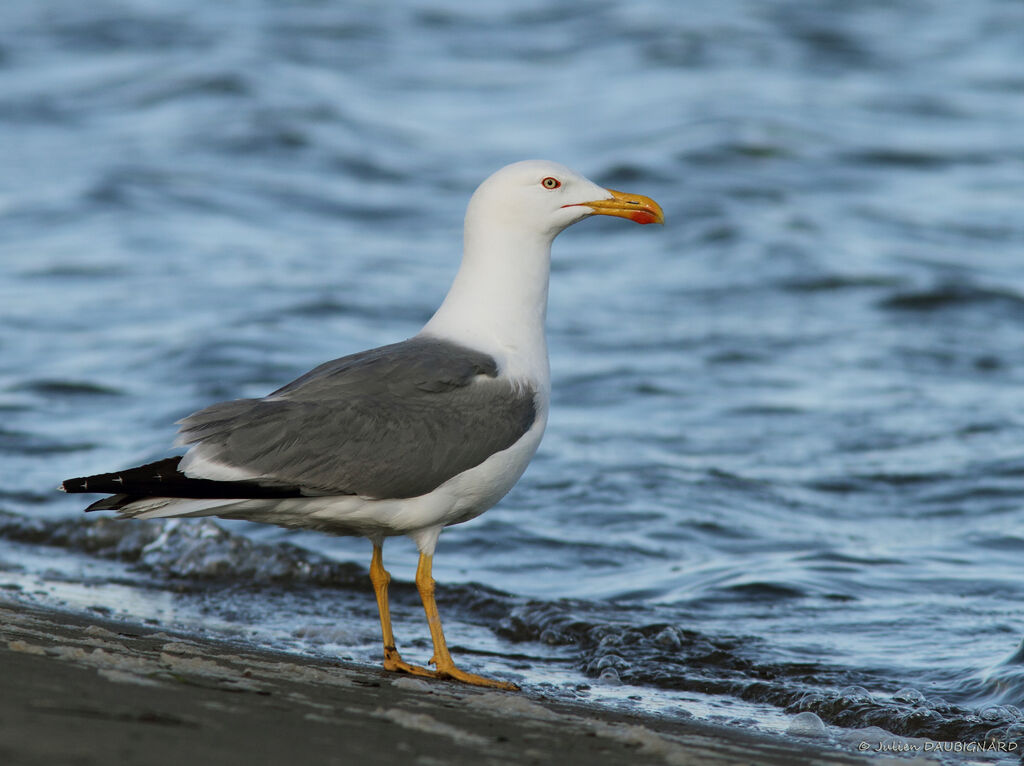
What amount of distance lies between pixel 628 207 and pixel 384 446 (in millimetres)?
1523

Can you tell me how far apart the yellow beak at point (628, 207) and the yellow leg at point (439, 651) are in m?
1.55

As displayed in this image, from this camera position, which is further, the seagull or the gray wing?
the gray wing

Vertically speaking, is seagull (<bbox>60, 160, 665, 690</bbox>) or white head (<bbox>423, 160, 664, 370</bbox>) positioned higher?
white head (<bbox>423, 160, 664, 370</bbox>)

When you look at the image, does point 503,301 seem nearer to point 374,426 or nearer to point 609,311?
point 374,426

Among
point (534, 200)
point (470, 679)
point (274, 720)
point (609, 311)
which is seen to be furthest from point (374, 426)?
point (609, 311)

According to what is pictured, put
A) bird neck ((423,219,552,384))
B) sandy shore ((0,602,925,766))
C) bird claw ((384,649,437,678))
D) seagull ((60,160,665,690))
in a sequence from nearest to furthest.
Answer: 1. sandy shore ((0,602,925,766))
2. seagull ((60,160,665,690))
3. bird claw ((384,649,437,678))
4. bird neck ((423,219,552,384))

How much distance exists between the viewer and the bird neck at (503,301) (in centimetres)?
515

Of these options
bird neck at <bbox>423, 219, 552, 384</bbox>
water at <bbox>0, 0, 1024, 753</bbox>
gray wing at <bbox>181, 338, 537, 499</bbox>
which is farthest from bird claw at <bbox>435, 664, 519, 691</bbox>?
bird neck at <bbox>423, 219, 552, 384</bbox>

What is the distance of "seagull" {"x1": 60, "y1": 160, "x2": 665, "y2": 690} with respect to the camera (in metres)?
4.48

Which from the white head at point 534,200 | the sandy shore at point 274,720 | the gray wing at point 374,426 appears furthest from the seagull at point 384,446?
the sandy shore at point 274,720

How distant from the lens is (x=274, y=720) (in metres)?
3.24

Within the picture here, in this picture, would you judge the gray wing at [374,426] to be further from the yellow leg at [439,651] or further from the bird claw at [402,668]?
the bird claw at [402,668]

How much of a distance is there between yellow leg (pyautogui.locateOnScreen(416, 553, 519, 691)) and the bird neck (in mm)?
804

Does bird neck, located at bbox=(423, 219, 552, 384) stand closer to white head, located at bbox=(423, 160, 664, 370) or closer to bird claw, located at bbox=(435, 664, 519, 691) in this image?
white head, located at bbox=(423, 160, 664, 370)
